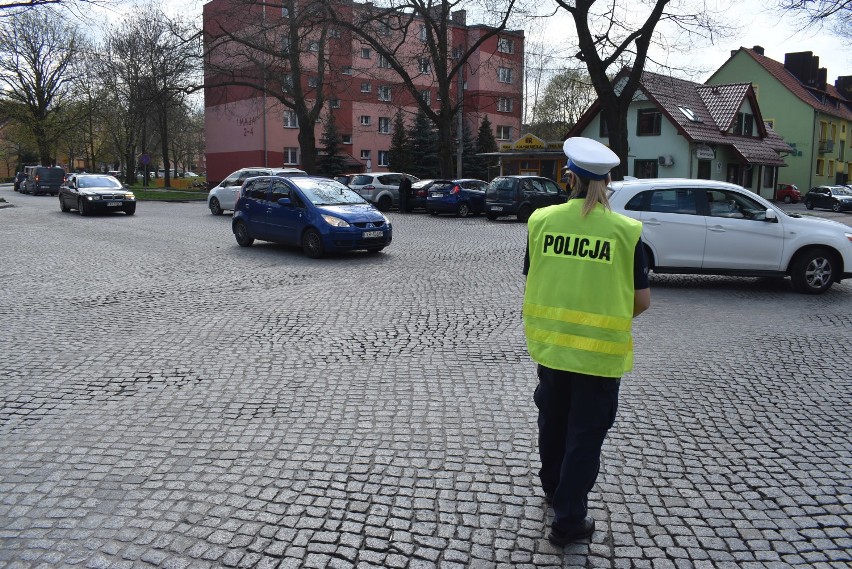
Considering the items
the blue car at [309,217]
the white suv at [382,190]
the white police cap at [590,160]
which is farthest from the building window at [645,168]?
the white police cap at [590,160]

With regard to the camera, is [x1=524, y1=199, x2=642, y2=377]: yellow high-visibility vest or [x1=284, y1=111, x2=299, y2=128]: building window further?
[x1=284, y1=111, x2=299, y2=128]: building window

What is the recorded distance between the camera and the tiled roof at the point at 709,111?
143ft

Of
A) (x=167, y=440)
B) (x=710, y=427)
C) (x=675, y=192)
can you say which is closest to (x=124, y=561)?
(x=167, y=440)

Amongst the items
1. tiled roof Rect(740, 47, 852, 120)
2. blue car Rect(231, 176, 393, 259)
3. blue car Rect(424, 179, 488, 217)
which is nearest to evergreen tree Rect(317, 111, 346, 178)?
blue car Rect(424, 179, 488, 217)

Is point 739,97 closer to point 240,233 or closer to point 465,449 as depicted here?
point 240,233

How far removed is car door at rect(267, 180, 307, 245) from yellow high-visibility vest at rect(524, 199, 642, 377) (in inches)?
481

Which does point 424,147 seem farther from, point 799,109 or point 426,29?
point 799,109

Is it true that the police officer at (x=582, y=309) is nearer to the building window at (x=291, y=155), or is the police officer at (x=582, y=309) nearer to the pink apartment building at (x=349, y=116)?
the pink apartment building at (x=349, y=116)

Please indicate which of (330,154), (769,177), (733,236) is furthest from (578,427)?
(769,177)

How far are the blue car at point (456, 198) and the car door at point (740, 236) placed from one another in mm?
17779

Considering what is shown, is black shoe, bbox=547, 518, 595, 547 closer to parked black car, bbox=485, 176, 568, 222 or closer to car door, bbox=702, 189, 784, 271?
car door, bbox=702, 189, 784, 271

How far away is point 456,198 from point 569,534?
84.6ft

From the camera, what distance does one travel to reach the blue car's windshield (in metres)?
15.6

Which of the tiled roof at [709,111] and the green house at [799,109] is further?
the green house at [799,109]
